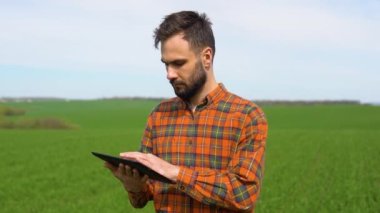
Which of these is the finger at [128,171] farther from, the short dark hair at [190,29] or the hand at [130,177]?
the short dark hair at [190,29]

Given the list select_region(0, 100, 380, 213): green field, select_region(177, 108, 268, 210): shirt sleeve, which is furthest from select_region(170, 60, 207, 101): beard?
select_region(0, 100, 380, 213): green field

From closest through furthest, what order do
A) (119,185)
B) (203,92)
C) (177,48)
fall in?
(177,48) < (203,92) < (119,185)

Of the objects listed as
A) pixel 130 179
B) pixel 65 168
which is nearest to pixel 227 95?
pixel 130 179

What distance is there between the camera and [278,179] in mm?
14641

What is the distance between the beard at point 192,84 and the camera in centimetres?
237

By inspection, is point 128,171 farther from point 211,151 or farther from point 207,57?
point 207,57

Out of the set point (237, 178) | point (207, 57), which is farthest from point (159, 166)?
point (207, 57)

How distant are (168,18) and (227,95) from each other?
1.55 ft

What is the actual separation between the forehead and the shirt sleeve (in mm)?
414

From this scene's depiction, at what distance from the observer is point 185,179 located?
2.22 metres

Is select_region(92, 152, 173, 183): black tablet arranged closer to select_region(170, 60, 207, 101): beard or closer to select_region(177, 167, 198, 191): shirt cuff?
select_region(177, 167, 198, 191): shirt cuff

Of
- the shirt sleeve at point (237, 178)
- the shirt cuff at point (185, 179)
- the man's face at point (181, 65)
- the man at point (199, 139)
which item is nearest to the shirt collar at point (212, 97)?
the man at point (199, 139)

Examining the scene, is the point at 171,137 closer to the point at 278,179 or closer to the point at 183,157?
the point at 183,157

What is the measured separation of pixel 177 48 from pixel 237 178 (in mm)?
646
